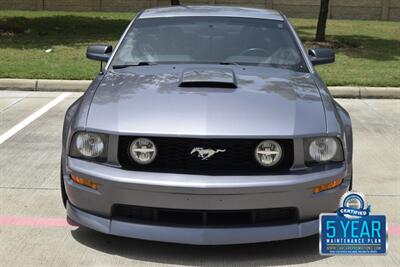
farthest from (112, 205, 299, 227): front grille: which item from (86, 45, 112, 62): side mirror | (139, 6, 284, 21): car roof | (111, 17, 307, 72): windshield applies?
(139, 6, 284, 21): car roof

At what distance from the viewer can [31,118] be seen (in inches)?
301

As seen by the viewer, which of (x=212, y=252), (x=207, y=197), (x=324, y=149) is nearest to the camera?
(x=207, y=197)

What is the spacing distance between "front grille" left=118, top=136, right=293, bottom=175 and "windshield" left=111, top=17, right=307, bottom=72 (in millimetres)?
1405

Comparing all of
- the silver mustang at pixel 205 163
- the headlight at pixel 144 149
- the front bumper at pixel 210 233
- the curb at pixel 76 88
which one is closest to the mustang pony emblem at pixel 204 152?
the silver mustang at pixel 205 163

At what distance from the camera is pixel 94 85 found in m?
4.31

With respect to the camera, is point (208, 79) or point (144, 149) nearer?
point (144, 149)

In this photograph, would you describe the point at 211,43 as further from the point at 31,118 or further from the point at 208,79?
the point at 31,118

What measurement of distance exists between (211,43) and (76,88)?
506 cm

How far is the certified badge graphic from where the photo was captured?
11.2 feet

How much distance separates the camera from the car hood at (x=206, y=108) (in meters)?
3.53

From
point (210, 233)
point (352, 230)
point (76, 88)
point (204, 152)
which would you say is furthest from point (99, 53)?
point (76, 88)

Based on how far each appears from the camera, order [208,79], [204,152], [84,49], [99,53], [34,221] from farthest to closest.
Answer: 1. [84,49]
2. [99,53]
3. [34,221]
4. [208,79]
5. [204,152]

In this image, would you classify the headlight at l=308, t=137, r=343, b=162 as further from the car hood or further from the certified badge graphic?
the certified badge graphic

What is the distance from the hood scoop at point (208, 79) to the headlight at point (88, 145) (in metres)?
0.76
